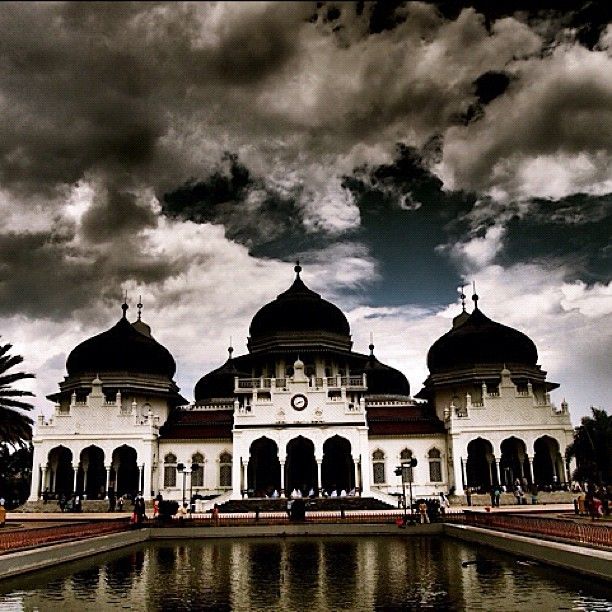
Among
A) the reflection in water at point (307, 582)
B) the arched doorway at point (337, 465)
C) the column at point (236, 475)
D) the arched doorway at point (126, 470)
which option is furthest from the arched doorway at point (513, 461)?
the reflection in water at point (307, 582)

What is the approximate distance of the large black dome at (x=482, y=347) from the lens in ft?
167

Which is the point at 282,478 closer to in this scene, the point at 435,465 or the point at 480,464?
the point at 435,465

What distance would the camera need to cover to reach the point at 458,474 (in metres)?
44.6

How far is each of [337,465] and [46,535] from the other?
29745 mm

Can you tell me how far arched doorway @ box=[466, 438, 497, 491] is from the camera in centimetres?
4672

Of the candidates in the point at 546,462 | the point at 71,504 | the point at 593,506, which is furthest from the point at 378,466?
the point at 593,506

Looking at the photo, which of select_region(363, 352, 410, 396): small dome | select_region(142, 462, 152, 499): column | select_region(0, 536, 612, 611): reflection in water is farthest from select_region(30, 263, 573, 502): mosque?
select_region(0, 536, 612, 611): reflection in water

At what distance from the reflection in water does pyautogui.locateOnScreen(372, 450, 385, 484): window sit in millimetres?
23799

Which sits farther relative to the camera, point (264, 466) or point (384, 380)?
point (384, 380)

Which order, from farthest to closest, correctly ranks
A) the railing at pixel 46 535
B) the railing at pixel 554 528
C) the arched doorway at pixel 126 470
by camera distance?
the arched doorway at pixel 126 470
the railing at pixel 46 535
the railing at pixel 554 528

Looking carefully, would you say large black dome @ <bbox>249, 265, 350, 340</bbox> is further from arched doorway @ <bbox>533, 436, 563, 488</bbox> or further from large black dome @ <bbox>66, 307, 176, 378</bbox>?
arched doorway @ <bbox>533, 436, 563, 488</bbox>

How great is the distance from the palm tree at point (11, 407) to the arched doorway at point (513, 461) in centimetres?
2973

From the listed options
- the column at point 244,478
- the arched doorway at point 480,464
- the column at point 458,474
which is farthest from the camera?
the arched doorway at point 480,464

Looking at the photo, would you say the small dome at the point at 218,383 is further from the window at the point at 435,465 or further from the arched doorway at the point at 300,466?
the window at the point at 435,465
